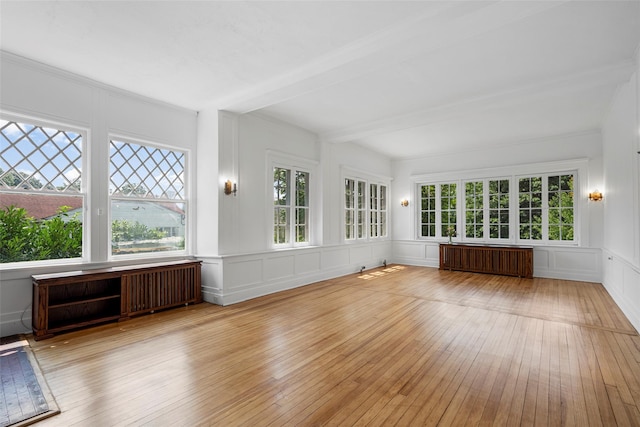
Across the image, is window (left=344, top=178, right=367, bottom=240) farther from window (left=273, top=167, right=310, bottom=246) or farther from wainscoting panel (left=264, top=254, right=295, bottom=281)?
wainscoting panel (left=264, top=254, right=295, bottom=281)

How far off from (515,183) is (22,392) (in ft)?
29.4

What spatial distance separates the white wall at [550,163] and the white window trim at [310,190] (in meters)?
3.53

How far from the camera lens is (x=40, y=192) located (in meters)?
3.93

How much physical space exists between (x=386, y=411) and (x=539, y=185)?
24.0 ft

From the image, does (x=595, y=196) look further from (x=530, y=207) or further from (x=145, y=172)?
(x=145, y=172)

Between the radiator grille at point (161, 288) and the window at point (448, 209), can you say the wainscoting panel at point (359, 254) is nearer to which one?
the window at point (448, 209)

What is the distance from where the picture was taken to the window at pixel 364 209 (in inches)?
314

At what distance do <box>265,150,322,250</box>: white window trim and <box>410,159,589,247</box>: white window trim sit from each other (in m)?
3.55

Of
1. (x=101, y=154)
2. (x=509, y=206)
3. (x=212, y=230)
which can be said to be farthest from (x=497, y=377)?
(x=509, y=206)

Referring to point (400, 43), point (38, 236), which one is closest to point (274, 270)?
point (38, 236)

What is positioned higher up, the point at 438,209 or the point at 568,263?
the point at 438,209

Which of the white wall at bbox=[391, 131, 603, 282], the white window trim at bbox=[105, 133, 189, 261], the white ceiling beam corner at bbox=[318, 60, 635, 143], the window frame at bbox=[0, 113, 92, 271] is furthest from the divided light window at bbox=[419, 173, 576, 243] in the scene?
the window frame at bbox=[0, 113, 92, 271]

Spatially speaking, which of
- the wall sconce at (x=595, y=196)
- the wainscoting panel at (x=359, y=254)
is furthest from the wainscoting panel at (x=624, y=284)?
the wainscoting panel at (x=359, y=254)

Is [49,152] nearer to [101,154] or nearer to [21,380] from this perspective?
[101,154]
